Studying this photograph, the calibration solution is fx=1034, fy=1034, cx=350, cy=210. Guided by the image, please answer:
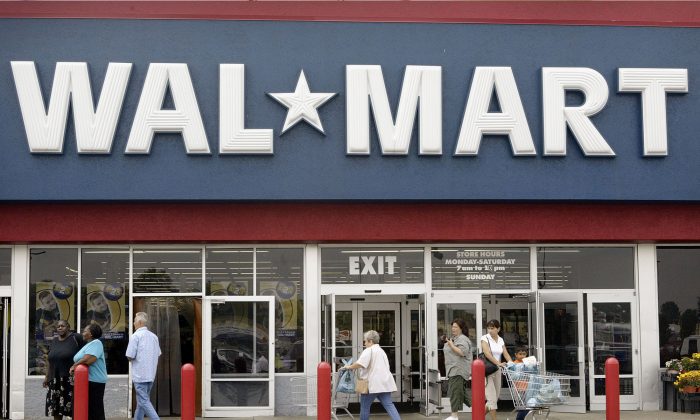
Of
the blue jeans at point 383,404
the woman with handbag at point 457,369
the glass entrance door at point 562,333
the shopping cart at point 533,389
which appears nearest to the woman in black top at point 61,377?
the blue jeans at point 383,404

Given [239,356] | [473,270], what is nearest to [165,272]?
[239,356]

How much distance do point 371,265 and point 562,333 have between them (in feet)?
12.6

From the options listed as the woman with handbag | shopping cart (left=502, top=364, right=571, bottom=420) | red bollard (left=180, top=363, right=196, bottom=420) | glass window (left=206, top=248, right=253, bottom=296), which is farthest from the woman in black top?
shopping cart (left=502, top=364, right=571, bottom=420)

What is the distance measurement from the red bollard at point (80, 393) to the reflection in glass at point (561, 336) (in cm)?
904

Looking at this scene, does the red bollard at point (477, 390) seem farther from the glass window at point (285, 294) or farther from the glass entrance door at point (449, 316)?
the glass window at point (285, 294)

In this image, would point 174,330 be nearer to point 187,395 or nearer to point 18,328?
point 18,328

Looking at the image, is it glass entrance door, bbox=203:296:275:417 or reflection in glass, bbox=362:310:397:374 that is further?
reflection in glass, bbox=362:310:397:374

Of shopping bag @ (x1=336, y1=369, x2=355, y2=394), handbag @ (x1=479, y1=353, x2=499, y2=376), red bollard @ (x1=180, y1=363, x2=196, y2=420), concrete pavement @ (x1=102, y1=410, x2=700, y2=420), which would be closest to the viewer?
red bollard @ (x1=180, y1=363, x2=196, y2=420)

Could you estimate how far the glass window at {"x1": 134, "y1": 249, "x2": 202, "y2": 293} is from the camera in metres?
19.0

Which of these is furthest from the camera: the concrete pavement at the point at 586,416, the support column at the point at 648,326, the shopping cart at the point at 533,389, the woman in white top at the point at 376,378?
the support column at the point at 648,326

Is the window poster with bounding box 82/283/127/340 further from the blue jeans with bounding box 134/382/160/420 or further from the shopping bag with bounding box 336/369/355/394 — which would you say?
the shopping bag with bounding box 336/369/355/394

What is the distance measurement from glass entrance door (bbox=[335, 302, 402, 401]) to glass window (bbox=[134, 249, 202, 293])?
290cm

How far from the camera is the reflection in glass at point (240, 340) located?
18.8 metres

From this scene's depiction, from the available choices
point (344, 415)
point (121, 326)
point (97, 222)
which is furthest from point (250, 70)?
point (344, 415)
